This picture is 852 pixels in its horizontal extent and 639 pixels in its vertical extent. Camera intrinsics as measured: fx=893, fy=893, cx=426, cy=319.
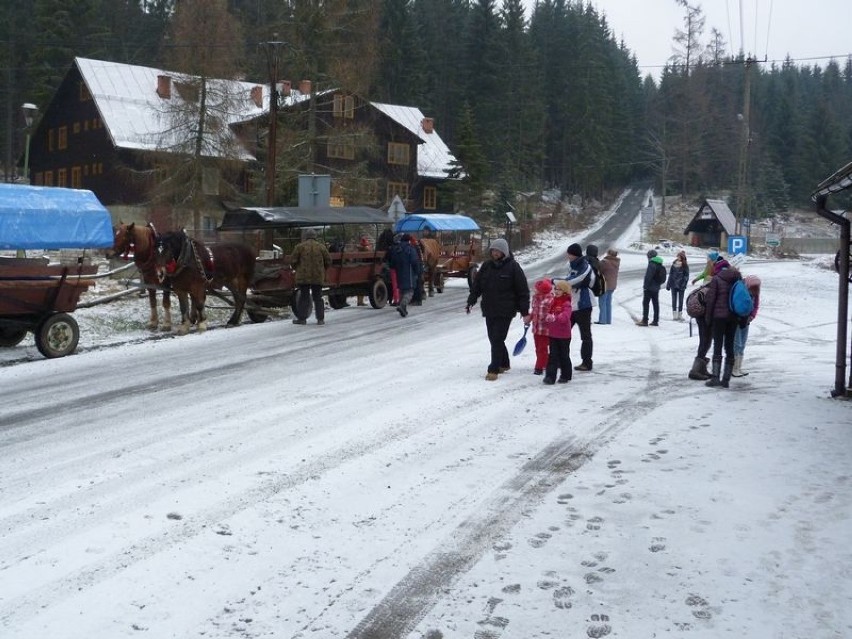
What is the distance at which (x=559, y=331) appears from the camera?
35.8ft

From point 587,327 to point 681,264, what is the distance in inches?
363

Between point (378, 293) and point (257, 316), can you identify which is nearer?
point (257, 316)

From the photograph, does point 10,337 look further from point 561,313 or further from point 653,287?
point 653,287

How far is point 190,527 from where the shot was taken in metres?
5.65

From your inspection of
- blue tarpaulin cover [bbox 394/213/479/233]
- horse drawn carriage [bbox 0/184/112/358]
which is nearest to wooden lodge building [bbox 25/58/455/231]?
blue tarpaulin cover [bbox 394/213/479/233]

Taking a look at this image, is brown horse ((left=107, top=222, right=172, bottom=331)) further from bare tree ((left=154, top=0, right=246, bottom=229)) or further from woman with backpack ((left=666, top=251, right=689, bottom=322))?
bare tree ((left=154, top=0, right=246, bottom=229))

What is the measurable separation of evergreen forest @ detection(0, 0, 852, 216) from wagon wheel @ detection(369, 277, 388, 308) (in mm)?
17378

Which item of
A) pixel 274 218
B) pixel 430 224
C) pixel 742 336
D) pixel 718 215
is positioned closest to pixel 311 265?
pixel 274 218

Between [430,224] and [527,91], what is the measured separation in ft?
168

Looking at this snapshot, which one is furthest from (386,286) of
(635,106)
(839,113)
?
(839,113)

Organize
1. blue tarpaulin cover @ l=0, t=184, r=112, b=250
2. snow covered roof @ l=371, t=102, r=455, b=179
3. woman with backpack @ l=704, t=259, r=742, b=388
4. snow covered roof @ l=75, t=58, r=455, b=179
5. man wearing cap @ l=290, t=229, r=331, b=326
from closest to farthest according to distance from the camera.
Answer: woman with backpack @ l=704, t=259, r=742, b=388 → blue tarpaulin cover @ l=0, t=184, r=112, b=250 → man wearing cap @ l=290, t=229, r=331, b=326 → snow covered roof @ l=75, t=58, r=455, b=179 → snow covered roof @ l=371, t=102, r=455, b=179

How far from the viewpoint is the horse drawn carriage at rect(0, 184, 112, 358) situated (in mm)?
13125

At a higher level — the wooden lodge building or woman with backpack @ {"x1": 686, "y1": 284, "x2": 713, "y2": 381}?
the wooden lodge building

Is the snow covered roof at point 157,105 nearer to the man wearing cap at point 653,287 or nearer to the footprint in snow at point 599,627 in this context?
the man wearing cap at point 653,287
